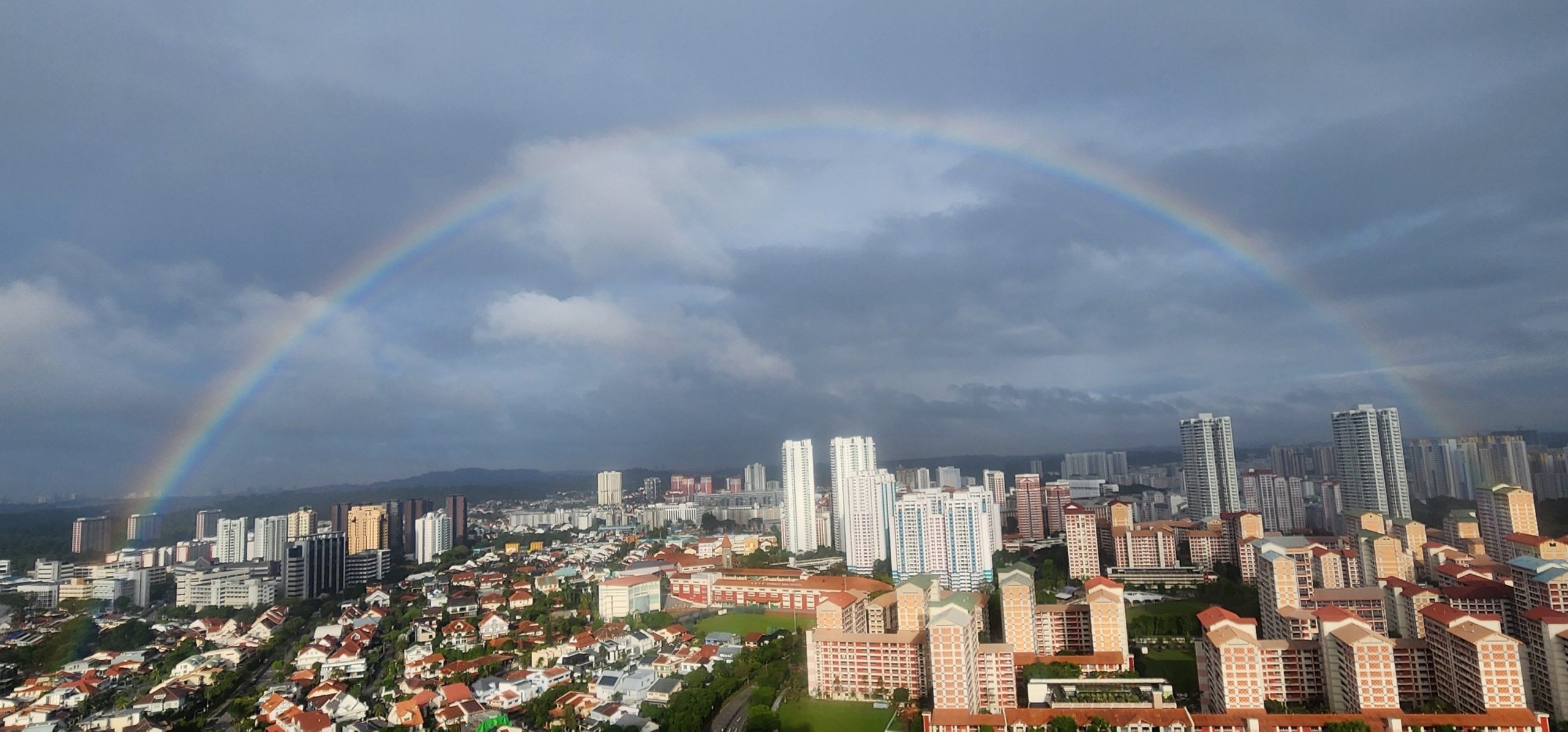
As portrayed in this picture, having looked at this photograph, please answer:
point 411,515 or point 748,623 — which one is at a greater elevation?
point 411,515

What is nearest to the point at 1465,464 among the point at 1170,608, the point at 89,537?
the point at 1170,608

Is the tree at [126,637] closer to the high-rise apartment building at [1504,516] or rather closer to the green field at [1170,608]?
the green field at [1170,608]

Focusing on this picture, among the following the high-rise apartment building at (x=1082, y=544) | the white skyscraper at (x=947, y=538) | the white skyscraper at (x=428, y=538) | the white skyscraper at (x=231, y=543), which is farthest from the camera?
the white skyscraper at (x=428, y=538)

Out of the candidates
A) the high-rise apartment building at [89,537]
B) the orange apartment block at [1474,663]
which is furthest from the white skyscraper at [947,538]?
the high-rise apartment building at [89,537]

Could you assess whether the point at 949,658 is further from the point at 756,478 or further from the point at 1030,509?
the point at 756,478

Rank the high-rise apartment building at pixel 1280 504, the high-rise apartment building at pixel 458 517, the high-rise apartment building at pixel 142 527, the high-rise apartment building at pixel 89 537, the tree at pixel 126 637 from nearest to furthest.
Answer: the tree at pixel 126 637, the high-rise apartment building at pixel 1280 504, the high-rise apartment building at pixel 89 537, the high-rise apartment building at pixel 142 527, the high-rise apartment building at pixel 458 517

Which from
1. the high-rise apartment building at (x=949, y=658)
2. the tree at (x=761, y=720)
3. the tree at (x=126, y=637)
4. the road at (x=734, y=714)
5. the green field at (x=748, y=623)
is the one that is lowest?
the green field at (x=748, y=623)

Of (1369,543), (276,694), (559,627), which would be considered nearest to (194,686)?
(276,694)
